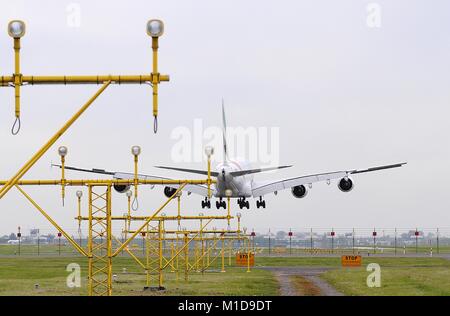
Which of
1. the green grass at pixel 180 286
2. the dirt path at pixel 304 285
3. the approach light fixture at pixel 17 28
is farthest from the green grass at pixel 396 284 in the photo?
the approach light fixture at pixel 17 28

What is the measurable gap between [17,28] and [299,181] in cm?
6826

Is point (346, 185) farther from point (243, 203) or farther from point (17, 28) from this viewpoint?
point (17, 28)

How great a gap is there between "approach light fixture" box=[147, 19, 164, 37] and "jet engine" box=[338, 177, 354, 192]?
62.7 meters

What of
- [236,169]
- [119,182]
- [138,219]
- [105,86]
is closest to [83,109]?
[105,86]

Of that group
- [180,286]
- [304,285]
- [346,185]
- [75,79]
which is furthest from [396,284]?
[75,79]

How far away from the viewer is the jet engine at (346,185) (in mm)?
85125

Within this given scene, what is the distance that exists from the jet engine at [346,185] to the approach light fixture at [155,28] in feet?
206

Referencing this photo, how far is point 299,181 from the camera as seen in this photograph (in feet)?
298

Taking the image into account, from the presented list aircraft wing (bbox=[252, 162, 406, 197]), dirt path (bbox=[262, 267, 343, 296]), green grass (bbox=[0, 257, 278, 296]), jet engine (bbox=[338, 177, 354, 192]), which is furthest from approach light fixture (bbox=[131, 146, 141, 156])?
jet engine (bbox=[338, 177, 354, 192])

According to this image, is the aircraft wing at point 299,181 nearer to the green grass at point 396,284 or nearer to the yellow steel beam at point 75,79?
the green grass at point 396,284

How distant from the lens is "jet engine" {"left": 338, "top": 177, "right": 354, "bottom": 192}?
8512 cm

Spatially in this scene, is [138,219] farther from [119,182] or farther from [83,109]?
[83,109]

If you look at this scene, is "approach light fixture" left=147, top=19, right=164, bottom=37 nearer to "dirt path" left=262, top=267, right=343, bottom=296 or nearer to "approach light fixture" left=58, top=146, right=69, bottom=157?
"approach light fixture" left=58, top=146, right=69, bottom=157
